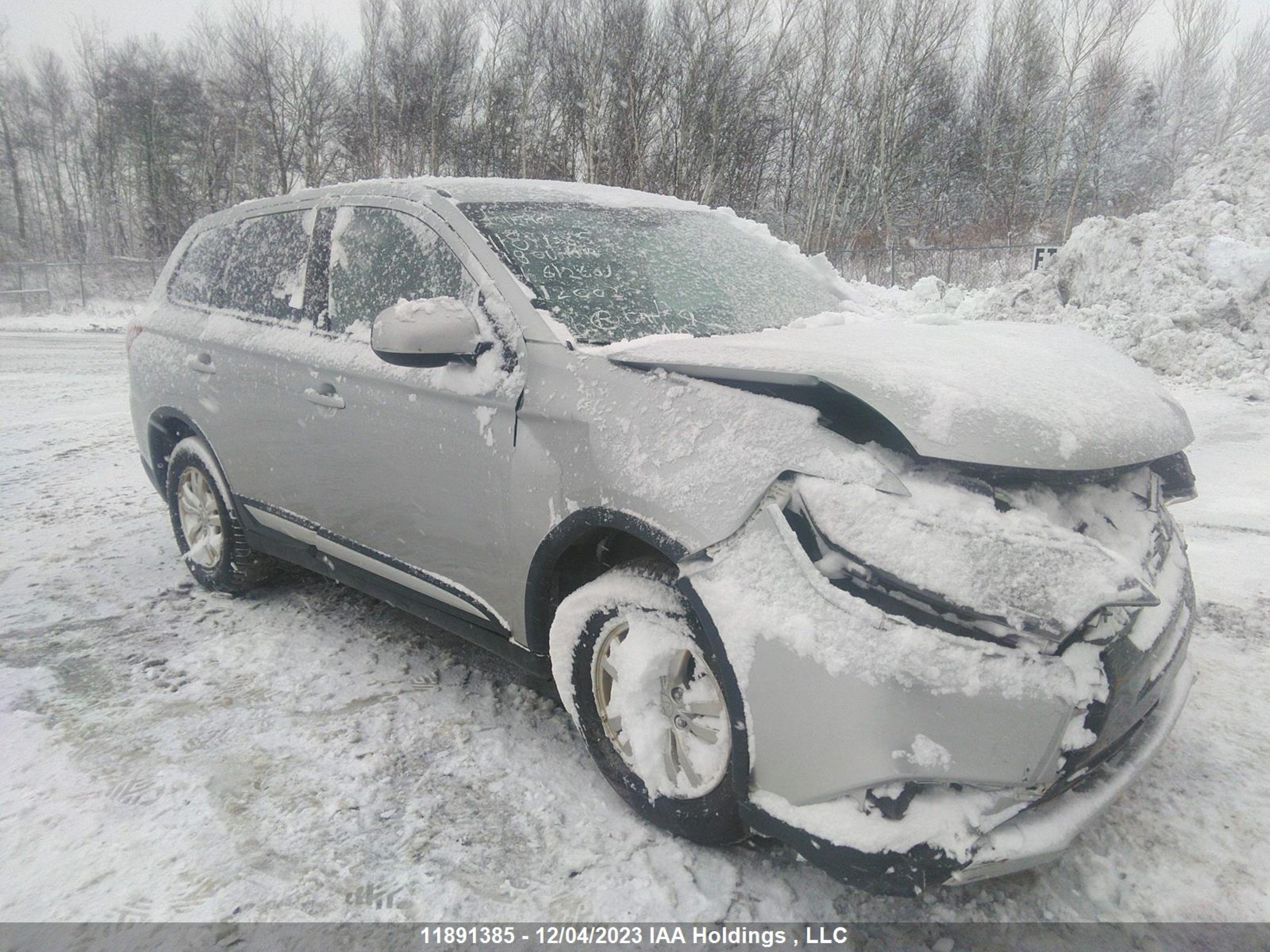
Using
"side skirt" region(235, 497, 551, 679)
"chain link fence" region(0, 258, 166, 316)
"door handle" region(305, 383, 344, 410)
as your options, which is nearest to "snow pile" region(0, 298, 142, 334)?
"chain link fence" region(0, 258, 166, 316)

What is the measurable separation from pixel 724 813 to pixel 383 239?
2289 mm

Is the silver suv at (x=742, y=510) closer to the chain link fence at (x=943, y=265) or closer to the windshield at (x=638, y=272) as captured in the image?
the windshield at (x=638, y=272)

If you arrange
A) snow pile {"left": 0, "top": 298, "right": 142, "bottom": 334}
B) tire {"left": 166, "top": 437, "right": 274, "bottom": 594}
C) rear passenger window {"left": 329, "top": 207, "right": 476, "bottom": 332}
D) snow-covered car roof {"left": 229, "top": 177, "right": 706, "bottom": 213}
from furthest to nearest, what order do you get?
snow pile {"left": 0, "top": 298, "right": 142, "bottom": 334}, tire {"left": 166, "top": 437, "right": 274, "bottom": 594}, snow-covered car roof {"left": 229, "top": 177, "right": 706, "bottom": 213}, rear passenger window {"left": 329, "top": 207, "right": 476, "bottom": 332}

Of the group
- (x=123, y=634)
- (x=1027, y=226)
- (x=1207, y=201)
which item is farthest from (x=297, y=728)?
(x=1027, y=226)

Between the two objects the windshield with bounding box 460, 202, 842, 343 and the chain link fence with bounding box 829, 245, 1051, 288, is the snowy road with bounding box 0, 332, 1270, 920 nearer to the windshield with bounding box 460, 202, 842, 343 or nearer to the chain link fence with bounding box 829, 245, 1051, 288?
the windshield with bounding box 460, 202, 842, 343

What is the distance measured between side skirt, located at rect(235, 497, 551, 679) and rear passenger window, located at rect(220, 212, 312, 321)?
864 mm

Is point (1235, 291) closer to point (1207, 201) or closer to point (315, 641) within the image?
point (1207, 201)

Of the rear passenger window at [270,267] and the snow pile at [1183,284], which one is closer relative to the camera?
the rear passenger window at [270,267]

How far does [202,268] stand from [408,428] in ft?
7.06

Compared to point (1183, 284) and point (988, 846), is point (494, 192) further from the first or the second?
point (1183, 284)

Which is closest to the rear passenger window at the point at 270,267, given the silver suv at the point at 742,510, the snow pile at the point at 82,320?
the silver suv at the point at 742,510

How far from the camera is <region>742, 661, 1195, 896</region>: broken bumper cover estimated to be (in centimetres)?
167

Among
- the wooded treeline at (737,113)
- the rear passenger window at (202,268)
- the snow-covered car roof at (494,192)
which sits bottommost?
the rear passenger window at (202,268)

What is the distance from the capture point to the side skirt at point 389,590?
2.64 metres
